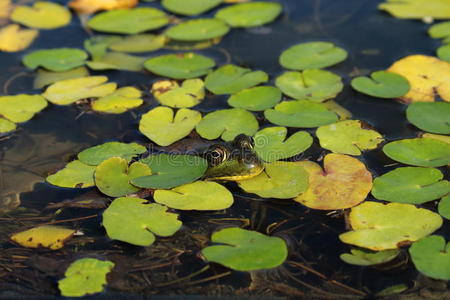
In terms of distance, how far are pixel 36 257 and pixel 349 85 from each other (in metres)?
2.67

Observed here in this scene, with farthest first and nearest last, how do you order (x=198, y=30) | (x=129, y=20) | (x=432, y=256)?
(x=129, y=20)
(x=198, y=30)
(x=432, y=256)

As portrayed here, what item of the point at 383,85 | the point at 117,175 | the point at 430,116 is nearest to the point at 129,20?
the point at 117,175

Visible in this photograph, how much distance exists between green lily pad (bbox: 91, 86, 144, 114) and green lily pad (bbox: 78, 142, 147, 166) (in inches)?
20.0

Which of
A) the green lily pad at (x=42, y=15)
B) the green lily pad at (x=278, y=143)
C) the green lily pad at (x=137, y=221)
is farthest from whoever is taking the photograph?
the green lily pad at (x=42, y=15)

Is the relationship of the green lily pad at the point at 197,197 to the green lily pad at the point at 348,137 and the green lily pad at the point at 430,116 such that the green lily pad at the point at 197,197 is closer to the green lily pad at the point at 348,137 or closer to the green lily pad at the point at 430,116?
the green lily pad at the point at 348,137

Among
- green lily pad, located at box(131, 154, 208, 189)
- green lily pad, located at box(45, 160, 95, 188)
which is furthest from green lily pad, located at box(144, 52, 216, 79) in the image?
green lily pad, located at box(45, 160, 95, 188)

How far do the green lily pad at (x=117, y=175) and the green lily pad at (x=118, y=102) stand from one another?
0.77 metres

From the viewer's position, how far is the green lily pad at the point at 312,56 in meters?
4.91

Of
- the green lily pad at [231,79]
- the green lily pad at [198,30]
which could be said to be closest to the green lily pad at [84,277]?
the green lily pad at [231,79]

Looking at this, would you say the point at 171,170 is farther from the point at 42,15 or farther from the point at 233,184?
the point at 42,15

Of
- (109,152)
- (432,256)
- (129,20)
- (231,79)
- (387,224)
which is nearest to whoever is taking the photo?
(432,256)

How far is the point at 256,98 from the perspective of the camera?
14.9ft

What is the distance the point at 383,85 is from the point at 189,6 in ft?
6.95

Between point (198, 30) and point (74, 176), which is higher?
point (198, 30)
